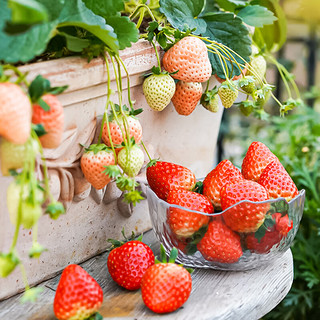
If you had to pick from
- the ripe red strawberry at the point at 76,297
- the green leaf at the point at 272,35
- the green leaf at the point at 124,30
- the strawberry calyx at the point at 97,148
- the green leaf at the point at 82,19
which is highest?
the green leaf at the point at 82,19

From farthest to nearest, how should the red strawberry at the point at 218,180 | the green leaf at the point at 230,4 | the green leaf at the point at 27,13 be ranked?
the green leaf at the point at 230,4 → the red strawberry at the point at 218,180 → the green leaf at the point at 27,13

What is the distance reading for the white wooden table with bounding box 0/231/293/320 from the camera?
66 centimetres

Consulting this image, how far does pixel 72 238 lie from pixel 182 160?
0.99 feet

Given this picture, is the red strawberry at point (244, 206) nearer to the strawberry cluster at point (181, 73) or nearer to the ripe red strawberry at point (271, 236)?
the ripe red strawberry at point (271, 236)

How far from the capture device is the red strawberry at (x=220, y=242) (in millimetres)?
708

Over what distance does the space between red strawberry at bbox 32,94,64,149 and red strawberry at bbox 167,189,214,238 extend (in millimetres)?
221

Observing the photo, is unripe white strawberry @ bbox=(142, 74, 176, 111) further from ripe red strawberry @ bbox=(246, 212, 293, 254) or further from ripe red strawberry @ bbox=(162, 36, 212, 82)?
ripe red strawberry @ bbox=(246, 212, 293, 254)

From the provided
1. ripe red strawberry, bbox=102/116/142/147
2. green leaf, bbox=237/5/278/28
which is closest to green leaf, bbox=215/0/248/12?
green leaf, bbox=237/5/278/28

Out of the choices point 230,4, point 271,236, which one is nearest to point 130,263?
point 271,236

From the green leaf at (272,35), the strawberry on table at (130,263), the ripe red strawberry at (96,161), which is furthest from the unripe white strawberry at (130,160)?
the green leaf at (272,35)

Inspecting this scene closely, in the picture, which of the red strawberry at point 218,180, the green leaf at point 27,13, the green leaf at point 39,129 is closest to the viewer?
the green leaf at point 27,13

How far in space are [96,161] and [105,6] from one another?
0.21m

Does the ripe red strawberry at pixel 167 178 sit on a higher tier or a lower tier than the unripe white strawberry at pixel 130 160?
lower

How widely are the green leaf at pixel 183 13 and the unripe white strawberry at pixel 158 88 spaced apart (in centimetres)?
9
